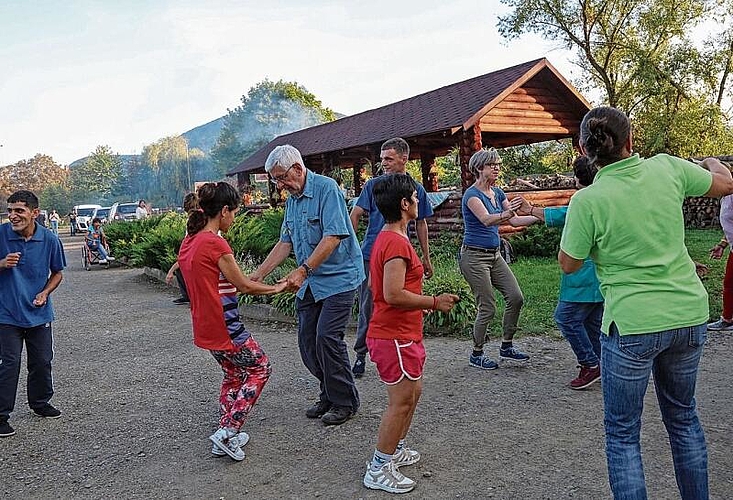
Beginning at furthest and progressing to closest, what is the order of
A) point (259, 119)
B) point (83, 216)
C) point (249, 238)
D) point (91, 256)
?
point (259, 119) < point (83, 216) < point (91, 256) < point (249, 238)

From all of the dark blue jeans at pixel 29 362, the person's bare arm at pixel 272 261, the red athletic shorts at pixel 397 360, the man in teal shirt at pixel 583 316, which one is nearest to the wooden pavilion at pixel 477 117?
the man in teal shirt at pixel 583 316

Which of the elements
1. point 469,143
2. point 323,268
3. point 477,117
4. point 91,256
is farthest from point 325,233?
point 91,256

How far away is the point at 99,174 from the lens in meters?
105

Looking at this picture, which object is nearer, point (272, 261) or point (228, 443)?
point (228, 443)

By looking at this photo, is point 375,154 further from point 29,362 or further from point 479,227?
point 29,362

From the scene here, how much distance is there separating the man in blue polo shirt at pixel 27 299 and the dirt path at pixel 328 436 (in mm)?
289

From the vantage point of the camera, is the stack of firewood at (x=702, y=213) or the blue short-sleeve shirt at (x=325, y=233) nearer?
the blue short-sleeve shirt at (x=325, y=233)

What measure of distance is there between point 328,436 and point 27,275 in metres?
2.61

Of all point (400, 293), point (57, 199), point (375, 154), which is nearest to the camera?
point (400, 293)

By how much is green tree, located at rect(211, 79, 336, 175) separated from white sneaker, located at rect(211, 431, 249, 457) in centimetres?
7572

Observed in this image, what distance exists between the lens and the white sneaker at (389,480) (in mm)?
3463

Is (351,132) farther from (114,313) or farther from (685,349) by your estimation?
(685,349)

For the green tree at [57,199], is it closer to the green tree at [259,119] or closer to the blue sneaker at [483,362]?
the green tree at [259,119]

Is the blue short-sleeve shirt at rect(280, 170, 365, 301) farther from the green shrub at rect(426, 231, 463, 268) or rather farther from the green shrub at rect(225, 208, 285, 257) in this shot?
the green shrub at rect(225, 208, 285, 257)
